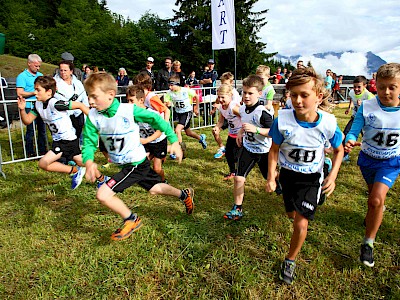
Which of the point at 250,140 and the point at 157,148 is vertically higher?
the point at 250,140

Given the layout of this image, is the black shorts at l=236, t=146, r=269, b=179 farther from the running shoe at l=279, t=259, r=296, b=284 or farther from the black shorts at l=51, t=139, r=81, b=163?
the black shorts at l=51, t=139, r=81, b=163

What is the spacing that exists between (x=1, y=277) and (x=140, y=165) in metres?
1.61

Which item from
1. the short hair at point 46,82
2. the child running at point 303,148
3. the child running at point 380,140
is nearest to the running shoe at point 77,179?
the short hair at point 46,82

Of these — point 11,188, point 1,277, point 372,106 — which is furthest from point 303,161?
point 11,188

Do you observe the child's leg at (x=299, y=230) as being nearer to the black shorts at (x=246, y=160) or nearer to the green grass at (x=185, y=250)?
the green grass at (x=185, y=250)

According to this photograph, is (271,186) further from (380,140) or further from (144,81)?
(144,81)

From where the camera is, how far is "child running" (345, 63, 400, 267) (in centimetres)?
276

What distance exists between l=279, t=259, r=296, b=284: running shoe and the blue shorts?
3.90 ft

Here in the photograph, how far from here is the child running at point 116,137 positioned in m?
2.85

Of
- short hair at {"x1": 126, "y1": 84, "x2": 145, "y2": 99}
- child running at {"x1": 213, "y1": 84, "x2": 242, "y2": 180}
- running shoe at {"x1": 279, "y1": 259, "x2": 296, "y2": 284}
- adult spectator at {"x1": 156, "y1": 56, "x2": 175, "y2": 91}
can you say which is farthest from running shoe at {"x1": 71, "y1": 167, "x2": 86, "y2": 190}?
adult spectator at {"x1": 156, "y1": 56, "x2": 175, "y2": 91}

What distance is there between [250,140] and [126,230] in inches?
71.1

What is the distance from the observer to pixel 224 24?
9.43 meters

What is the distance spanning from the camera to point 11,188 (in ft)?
15.7

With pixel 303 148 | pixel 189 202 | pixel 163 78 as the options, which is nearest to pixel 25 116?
pixel 189 202
